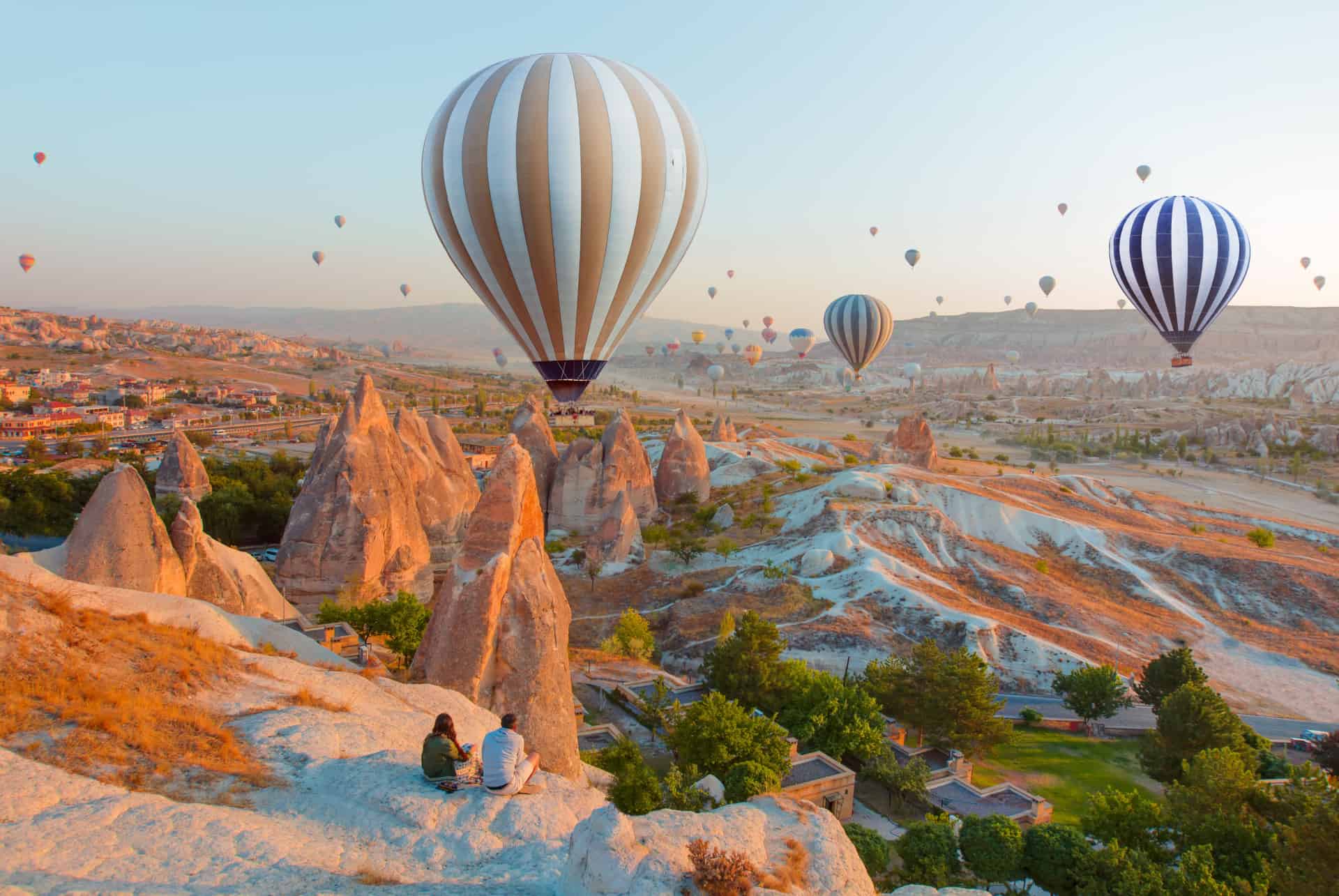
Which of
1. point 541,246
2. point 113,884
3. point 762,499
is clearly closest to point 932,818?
point 113,884

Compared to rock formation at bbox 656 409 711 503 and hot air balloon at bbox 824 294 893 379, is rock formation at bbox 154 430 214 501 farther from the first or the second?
hot air balloon at bbox 824 294 893 379

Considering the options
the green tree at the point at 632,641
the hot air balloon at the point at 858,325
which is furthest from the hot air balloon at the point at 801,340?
the green tree at the point at 632,641

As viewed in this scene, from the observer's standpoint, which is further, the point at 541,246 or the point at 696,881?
the point at 541,246

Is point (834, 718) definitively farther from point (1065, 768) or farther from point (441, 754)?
point (441, 754)

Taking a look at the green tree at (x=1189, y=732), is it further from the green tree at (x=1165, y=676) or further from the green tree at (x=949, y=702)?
the green tree at (x=949, y=702)

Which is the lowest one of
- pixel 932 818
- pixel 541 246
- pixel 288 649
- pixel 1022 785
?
pixel 1022 785

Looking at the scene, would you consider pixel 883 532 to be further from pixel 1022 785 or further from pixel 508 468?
pixel 508 468
